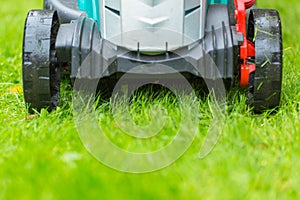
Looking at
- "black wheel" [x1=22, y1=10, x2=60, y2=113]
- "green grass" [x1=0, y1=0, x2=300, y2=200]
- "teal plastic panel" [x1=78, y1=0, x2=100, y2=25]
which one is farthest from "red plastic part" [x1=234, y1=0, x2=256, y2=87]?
"black wheel" [x1=22, y1=10, x2=60, y2=113]

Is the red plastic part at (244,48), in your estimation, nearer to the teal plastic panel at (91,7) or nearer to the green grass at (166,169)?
the green grass at (166,169)

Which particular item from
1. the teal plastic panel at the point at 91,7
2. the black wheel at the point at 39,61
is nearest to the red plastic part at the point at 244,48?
the teal plastic panel at the point at 91,7

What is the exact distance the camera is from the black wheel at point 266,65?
238cm

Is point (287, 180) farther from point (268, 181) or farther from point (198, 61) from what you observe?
point (198, 61)

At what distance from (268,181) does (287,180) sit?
0.06 metres

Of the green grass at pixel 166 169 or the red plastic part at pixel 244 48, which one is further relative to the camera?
the red plastic part at pixel 244 48

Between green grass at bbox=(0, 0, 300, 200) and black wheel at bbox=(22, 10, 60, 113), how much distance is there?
0.24 ft

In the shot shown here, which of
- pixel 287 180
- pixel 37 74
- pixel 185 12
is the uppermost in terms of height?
pixel 185 12

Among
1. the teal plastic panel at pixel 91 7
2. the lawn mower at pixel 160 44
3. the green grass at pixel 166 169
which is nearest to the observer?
the green grass at pixel 166 169

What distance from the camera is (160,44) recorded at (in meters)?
2.35

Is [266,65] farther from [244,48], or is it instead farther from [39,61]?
[39,61]

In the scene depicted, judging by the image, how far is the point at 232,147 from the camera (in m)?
2.11

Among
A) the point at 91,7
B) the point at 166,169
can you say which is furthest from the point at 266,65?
the point at 91,7

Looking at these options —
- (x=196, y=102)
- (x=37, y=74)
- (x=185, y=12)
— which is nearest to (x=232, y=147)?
(x=196, y=102)
